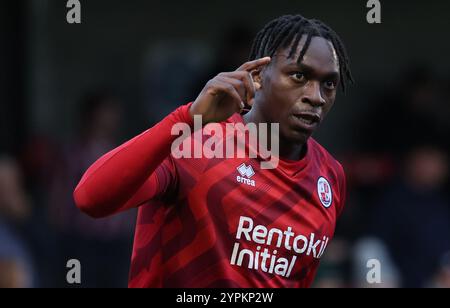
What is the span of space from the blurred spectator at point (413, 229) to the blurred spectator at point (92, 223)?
2.08 m

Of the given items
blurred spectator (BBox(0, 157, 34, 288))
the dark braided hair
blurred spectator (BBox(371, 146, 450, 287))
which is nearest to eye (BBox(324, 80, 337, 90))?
the dark braided hair

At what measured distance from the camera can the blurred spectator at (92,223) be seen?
Result: 320 inches

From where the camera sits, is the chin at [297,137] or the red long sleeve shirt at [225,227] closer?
the red long sleeve shirt at [225,227]

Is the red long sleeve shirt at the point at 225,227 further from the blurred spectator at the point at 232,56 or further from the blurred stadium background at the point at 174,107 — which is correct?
the blurred spectator at the point at 232,56

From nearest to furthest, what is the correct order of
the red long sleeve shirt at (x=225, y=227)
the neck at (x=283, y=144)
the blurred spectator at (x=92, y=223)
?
the red long sleeve shirt at (x=225, y=227), the neck at (x=283, y=144), the blurred spectator at (x=92, y=223)

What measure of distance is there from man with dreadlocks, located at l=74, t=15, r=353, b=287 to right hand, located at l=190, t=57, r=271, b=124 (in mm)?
253

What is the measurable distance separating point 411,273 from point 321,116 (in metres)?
3.92

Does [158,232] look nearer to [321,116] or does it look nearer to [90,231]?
[321,116]

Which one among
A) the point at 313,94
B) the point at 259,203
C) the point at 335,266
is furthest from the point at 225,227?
the point at 335,266

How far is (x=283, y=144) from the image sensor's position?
4312 millimetres

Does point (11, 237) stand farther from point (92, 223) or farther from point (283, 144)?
point (283, 144)

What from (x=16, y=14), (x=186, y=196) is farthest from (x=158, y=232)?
(x=16, y=14)

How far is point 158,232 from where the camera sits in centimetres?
405

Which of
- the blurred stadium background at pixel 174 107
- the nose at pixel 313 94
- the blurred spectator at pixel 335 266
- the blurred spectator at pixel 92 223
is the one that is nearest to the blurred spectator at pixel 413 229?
the blurred stadium background at pixel 174 107
